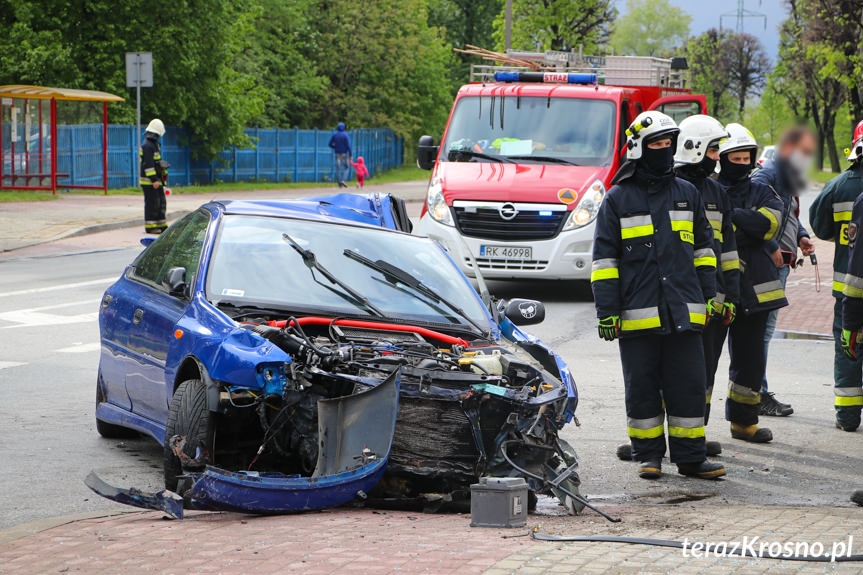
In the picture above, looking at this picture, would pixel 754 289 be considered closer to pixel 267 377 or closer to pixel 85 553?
pixel 267 377

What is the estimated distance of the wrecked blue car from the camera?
562cm

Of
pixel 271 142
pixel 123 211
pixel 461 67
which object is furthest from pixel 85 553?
pixel 461 67

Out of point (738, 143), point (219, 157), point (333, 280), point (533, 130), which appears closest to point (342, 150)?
point (219, 157)

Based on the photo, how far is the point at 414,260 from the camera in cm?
718

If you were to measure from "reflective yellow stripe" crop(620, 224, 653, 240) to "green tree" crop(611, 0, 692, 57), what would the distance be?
133m

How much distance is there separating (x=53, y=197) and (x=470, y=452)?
81.3 feet

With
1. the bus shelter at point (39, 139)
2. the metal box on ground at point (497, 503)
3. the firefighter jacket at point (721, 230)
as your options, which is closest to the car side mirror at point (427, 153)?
the firefighter jacket at point (721, 230)

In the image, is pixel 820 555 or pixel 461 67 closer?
pixel 820 555

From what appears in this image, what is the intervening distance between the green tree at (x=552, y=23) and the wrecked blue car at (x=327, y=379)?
43.3 metres

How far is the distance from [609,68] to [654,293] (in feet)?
40.3

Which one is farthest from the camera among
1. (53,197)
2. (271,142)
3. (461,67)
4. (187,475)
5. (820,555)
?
(461,67)

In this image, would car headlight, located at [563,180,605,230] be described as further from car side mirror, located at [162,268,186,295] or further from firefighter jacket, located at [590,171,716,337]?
car side mirror, located at [162,268,186,295]

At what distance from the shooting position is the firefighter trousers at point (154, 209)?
19797 millimetres

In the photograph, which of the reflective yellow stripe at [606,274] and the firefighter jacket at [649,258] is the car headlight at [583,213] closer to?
the firefighter jacket at [649,258]
